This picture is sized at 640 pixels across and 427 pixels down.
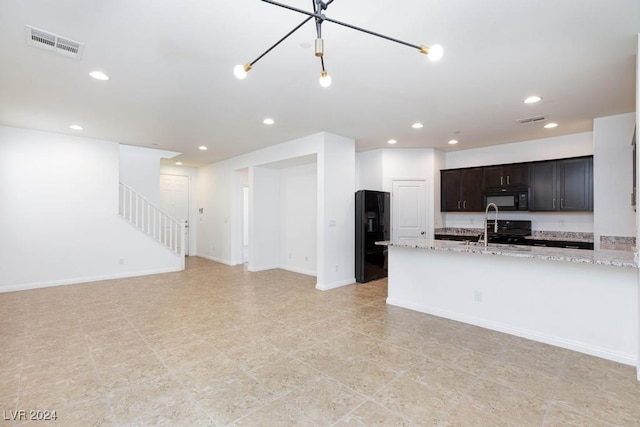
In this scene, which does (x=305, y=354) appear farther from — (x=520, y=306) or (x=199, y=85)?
(x=199, y=85)

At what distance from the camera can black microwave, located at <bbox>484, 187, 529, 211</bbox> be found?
5.50 metres

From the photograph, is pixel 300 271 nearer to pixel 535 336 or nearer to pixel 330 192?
pixel 330 192

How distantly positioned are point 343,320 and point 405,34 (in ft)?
10.1

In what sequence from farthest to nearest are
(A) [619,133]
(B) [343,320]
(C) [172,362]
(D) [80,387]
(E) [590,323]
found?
(A) [619,133] < (B) [343,320] < (E) [590,323] < (C) [172,362] < (D) [80,387]

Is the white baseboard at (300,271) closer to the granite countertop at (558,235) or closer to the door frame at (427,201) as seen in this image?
the door frame at (427,201)

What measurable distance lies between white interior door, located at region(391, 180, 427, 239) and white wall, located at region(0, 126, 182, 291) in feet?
17.8

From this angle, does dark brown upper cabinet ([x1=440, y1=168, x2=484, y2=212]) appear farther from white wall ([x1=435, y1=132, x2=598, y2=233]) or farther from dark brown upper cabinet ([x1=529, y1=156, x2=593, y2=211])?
dark brown upper cabinet ([x1=529, y1=156, x2=593, y2=211])

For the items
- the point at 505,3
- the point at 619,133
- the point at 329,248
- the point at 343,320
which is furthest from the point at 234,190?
the point at 619,133

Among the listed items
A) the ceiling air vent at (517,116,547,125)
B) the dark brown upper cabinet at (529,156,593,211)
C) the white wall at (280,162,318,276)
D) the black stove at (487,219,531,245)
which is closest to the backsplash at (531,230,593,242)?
the black stove at (487,219,531,245)

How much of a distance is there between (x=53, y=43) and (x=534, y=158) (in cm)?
708

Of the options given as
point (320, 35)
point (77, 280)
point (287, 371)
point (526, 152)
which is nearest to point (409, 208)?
point (526, 152)

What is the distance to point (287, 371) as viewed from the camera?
2.53 m

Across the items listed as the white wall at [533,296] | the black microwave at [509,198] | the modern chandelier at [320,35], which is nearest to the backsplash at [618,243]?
the black microwave at [509,198]

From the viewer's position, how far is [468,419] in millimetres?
1943
